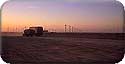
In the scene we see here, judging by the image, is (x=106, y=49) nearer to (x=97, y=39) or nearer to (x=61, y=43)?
(x=97, y=39)

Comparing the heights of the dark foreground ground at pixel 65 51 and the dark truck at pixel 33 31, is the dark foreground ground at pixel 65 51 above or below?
below

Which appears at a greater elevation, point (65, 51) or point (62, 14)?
point (62, 14)

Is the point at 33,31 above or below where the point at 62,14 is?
below

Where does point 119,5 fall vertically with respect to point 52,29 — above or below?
above

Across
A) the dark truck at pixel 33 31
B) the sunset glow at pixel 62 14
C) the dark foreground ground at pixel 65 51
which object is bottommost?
the dark foreground ground at pixel 65 51

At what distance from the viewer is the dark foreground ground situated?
2.48 m

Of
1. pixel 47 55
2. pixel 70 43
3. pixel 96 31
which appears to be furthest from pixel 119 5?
pixel 47 55

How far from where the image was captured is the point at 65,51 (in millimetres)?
2486

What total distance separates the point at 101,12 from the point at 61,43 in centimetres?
32

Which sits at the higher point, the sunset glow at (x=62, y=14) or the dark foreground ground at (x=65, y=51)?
the sunset glow at (x=62, y=14)

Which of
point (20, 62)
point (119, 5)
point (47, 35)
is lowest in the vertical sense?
point (20, 62)

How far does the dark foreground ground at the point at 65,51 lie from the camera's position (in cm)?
248

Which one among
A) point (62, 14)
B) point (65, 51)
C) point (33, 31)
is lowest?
point (65, 51)

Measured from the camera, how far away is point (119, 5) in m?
2.47
